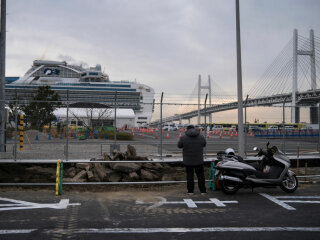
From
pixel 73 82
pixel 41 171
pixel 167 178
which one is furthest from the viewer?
pixel 73 82

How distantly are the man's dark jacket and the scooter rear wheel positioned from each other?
0.70 meters

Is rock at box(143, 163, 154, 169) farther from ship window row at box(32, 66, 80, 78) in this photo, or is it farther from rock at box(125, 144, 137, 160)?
ship window row at box(32, 66, 80, 78)

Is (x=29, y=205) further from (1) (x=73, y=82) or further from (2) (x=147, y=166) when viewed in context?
(1) (x=73, y=82)

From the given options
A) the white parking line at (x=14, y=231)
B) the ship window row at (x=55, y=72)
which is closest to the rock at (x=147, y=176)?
the white parking line at (x=14, y=231)

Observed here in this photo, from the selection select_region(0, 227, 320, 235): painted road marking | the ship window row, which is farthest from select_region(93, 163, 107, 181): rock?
the ship window row

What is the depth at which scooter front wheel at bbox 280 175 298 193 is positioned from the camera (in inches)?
282

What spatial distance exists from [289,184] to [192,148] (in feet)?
8.20

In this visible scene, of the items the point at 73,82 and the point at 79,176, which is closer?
the point at 79,176

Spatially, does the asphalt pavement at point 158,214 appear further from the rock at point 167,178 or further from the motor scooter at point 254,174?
the rock at point 167,178

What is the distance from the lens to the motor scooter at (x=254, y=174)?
6.88 metres

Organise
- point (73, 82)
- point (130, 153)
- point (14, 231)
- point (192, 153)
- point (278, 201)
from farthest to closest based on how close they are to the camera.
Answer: point (73, 82), point (130, 153), point (192, 153), point (278, 201), point (14, 231)

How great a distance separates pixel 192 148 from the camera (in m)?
6.93

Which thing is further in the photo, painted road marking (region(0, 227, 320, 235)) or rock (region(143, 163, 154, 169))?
rock (region(143, 163, 154, 169))

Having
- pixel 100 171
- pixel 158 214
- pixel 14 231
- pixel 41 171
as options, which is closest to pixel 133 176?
pixel 100 171
